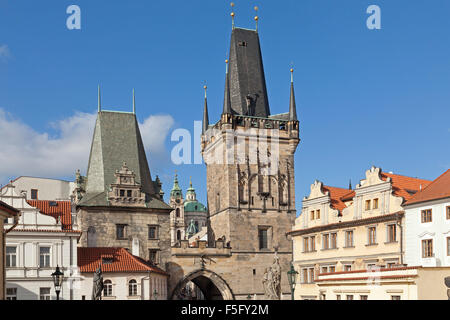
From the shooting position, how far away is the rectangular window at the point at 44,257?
38875 millimetres

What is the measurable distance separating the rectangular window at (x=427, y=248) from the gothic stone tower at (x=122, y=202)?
84.4ft

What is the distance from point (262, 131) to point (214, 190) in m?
8.05

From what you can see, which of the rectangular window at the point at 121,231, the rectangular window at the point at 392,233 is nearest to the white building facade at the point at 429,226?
the rectangular window at the point at 392,233

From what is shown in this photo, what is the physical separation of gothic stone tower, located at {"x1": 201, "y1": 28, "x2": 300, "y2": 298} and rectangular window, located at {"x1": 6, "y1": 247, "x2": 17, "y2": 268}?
23779 mm

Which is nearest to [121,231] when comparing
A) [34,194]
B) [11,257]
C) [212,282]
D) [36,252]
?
[212,282]

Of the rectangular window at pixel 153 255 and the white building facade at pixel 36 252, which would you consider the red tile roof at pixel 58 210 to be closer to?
the white building facade at pixel 36 252

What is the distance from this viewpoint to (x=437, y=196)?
110ft

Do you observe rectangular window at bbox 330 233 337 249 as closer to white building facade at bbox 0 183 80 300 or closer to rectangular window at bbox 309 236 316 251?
rectangular window at bbox 309 236 316 251

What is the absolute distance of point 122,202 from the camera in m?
54.0

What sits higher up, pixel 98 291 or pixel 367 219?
pixel 367 219

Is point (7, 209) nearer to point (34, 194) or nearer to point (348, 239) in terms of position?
point (348, 239)

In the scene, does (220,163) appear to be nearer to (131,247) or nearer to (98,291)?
(131,247)
